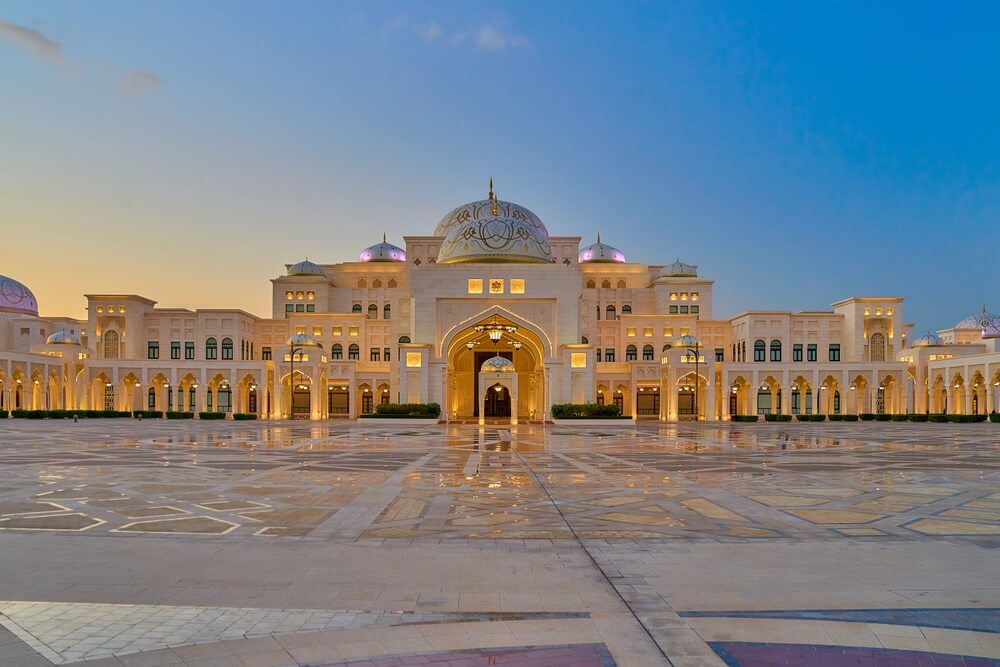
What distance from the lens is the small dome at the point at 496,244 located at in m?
52.7

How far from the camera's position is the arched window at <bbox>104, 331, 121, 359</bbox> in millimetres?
65812

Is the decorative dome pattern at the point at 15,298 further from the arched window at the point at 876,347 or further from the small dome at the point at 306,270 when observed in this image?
the arched window at the point at 876,347

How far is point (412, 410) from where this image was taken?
44688 mm

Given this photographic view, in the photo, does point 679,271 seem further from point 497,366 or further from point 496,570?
point 496,570

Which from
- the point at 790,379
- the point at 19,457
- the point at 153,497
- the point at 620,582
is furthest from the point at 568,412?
the point at 620,582

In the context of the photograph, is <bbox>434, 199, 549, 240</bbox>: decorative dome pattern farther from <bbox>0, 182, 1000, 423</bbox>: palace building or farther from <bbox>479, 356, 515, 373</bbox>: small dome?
<bbox>479, 356, 515, 373</bbox>: small dome

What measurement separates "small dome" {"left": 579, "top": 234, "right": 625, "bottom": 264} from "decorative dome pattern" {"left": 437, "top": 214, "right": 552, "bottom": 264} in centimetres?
1843

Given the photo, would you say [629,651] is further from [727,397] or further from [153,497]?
[727,397]

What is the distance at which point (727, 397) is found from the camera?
57594 mm

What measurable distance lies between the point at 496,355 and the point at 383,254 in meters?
22.4

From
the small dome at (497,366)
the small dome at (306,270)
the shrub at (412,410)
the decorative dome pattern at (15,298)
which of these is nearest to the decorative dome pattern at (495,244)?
the small dome at (497,366)

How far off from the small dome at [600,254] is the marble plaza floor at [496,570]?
58.0 m

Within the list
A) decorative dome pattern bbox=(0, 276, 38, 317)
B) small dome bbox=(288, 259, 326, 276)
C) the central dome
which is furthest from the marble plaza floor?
decorative dome pattern bbox=(0, 276, 38, 317)

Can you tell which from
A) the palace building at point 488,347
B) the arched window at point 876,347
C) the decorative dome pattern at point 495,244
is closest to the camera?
the palace building at point 488,347
